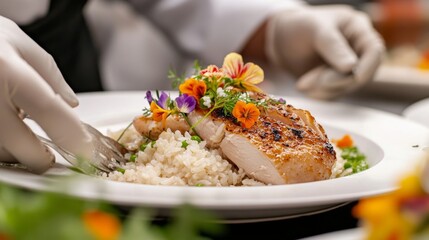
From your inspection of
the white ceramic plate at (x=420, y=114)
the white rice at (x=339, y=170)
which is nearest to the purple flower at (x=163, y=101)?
the white rice at (x=339, y=170)

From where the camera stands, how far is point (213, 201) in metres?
0.88

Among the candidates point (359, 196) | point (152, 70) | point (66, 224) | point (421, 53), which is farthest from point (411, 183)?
point (421, 53)

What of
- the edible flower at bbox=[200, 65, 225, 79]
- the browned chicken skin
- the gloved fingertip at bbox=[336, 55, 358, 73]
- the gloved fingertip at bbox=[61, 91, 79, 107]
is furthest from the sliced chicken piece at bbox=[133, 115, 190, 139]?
the gloved fingertip at bbox=[336, 55, 358, 73]

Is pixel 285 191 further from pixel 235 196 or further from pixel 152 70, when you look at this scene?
pixel 152 70

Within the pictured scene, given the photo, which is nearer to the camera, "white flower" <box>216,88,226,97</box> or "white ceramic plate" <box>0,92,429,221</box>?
"white ceramic plate" <box>0,92,429,221</box>

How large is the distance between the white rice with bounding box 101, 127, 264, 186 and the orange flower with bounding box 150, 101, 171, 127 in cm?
3

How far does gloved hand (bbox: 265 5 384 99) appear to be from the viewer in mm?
2082

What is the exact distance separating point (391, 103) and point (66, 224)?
9.29 ft

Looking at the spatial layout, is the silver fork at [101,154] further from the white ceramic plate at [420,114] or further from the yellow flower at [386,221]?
the white ceramic plate at [420,114]

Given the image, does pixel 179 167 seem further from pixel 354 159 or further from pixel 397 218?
pixel 397 218

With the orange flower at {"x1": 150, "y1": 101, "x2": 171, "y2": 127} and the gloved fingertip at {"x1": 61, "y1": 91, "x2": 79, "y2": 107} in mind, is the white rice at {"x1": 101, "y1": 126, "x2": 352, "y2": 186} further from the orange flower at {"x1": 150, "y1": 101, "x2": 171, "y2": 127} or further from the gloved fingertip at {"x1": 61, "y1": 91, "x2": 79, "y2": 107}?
the gloved fingertip at {"x1": 61, "y1": 91, "x2": 79, "y2": 107}

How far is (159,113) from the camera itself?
1.29 m

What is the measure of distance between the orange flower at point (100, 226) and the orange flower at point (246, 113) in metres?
0.73

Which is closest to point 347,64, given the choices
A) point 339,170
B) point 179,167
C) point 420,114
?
point 420,114
